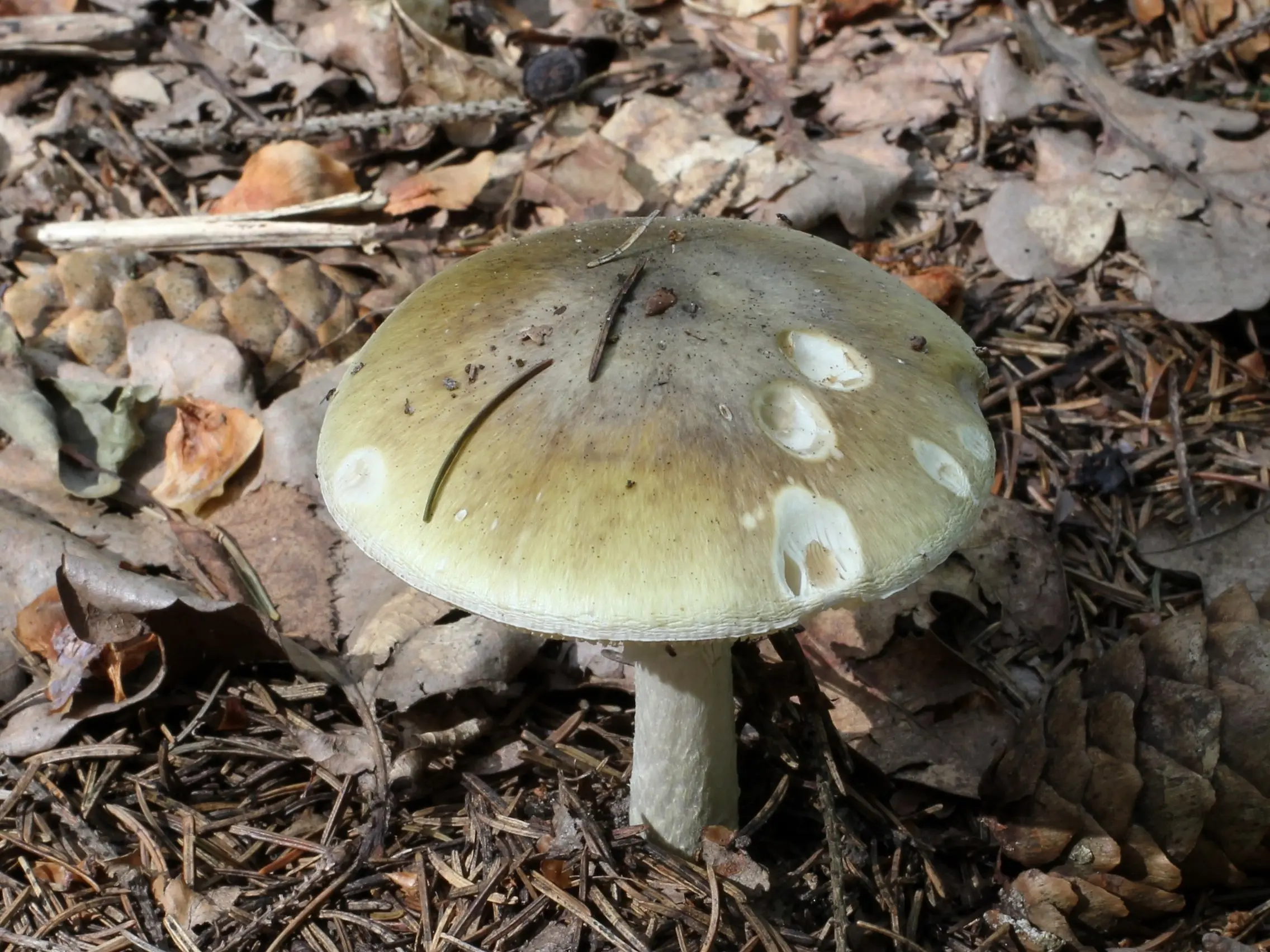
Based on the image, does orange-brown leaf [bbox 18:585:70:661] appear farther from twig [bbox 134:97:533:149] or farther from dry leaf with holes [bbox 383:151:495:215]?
twig [bbox 134:97:533:149]

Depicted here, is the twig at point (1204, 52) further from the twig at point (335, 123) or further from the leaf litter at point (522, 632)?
the twig at point (335, 123)

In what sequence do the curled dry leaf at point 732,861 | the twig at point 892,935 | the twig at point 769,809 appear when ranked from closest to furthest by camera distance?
the twig at point 892,935, the curled dry leaf at point 732,861, the twig at point 769,809

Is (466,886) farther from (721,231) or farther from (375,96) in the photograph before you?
(375,96)

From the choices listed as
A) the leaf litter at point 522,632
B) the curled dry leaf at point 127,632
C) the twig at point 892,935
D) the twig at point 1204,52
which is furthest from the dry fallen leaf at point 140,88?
the twig at point 892,935

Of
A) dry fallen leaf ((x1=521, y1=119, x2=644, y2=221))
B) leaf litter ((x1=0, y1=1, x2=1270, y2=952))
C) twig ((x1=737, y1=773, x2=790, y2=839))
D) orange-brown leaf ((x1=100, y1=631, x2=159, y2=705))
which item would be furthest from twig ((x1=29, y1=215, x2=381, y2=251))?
twig ((x1=737, y1=773, x2=790, y2=839))

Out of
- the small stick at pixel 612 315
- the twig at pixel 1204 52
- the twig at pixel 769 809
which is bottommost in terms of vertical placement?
the twig at pixel 769 809

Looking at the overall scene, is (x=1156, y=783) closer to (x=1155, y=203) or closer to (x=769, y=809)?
(x=769, y=809)

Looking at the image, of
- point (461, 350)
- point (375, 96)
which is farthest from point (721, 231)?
point (375, 96)

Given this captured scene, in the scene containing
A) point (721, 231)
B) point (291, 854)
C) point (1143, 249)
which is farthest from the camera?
point (1143, 249)

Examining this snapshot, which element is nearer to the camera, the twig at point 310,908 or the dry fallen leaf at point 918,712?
the twig at point 310,908
